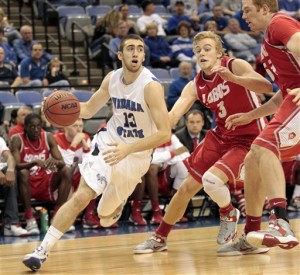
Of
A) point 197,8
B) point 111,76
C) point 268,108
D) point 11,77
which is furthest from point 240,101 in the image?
point 197,8

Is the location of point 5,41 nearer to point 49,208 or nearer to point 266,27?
point 49,208

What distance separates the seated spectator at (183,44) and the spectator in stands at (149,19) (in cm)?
32

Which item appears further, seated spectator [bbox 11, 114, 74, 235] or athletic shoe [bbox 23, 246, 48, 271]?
seated spectator [bbox 11, 114, 74, 235]

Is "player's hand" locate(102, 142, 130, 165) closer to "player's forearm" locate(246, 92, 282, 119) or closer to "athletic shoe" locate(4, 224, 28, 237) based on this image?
"player's forearm" locate(246, 92, 282, 119)

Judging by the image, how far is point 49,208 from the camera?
10617 mm

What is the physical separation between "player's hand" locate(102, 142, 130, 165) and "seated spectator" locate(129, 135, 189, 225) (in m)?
4.12

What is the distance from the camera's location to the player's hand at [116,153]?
6.40 metres

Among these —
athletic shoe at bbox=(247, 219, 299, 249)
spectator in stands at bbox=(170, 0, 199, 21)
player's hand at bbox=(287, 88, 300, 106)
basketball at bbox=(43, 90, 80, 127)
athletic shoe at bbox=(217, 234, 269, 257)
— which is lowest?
spectator in stands at bbox=(170, 0, 199, 21)

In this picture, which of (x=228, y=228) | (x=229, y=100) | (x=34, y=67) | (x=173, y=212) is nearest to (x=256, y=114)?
(x=229, y=100)

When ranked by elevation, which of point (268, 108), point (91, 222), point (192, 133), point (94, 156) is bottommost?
point (91, 222)

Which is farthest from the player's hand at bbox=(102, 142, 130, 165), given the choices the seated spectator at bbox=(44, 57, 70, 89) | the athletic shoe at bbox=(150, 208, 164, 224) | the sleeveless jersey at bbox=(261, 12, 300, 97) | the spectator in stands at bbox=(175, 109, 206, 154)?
the seated spectator at bbox=(44, 57, 70, 89)

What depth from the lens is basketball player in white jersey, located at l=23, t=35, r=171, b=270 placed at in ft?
21.9

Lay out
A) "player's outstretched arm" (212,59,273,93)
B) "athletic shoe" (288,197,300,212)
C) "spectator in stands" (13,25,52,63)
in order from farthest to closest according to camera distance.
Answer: "spectator in stands" (13,25,52,63)
"athletic shoe" (288,197,300,212)
"player's outstretched arm" (212,59,273,93)

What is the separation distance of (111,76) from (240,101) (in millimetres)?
1090
